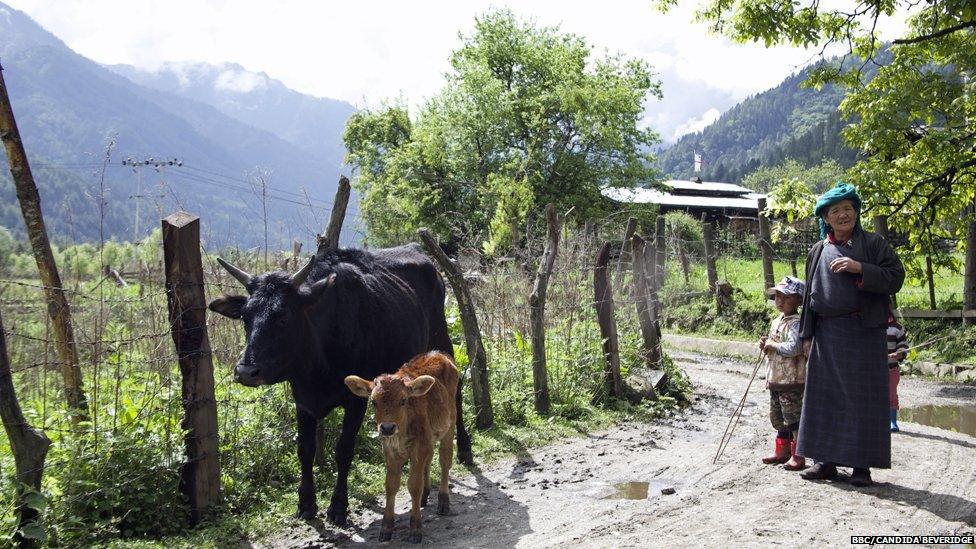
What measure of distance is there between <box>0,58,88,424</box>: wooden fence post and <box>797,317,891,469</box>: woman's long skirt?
545 cm

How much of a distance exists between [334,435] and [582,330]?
14.3 ft

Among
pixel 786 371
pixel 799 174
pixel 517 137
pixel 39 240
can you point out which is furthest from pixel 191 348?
pixel 799 174

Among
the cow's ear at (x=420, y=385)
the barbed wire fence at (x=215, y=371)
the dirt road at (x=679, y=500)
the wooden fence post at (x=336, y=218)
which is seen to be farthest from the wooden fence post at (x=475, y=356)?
the cow's ear at (x=420, y=385)

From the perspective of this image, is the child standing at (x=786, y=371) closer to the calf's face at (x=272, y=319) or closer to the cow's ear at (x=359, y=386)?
the cow's ear at (x=359, y=386)

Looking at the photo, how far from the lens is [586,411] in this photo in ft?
30.3

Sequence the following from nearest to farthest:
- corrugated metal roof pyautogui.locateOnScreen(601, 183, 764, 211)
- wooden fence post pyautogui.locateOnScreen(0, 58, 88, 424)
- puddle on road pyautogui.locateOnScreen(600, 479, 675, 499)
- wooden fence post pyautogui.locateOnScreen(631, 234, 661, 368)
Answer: wooden fence post pyautogui.locateOnScreen(0, 58, 88, 424), puddle on road pyautogui.locateOnScreen(600, 479, 675, 499), wooden fence post pyautogui.locateOnScreen(631, 234, 661, 368), corrugated metal roof pyautogui.locateOnScreen(601, 183, 764, 211)

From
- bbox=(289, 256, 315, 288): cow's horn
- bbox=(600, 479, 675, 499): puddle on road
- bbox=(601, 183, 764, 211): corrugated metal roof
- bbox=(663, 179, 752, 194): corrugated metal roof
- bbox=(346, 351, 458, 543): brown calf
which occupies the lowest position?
bbox=(600, 479, 675, 499): puddle on road

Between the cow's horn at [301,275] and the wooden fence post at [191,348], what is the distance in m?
0.63

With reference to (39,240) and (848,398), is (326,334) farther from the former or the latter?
(848,398)

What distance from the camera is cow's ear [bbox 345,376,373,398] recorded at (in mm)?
5270

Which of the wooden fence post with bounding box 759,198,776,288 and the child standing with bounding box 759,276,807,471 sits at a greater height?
the wooden fence post with bounding box 759,198,776,288

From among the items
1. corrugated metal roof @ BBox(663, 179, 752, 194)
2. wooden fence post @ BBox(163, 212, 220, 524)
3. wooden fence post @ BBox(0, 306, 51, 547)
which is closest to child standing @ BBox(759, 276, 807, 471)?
wooden fence post @ BBox(163, 212, 220, 524)

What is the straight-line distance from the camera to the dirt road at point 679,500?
4895 mm

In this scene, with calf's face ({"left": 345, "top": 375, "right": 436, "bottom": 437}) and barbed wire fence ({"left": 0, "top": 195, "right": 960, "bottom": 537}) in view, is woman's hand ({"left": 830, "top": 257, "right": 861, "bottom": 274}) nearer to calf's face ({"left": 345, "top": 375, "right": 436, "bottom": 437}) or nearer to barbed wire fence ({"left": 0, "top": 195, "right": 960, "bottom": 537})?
calf's face ({"left": 345, "top": 375, "right": 436, "bottom": 437})
